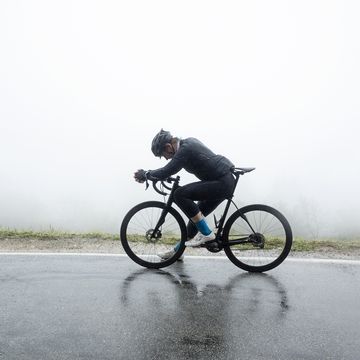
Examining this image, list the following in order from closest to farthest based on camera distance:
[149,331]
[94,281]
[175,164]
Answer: [149,331] → [94,281] → [175,164]

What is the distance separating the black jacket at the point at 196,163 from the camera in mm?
5371

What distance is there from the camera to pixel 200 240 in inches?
218

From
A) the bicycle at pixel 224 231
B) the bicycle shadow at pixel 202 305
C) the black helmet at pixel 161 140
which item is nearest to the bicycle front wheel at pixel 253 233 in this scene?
the bicycle at pixel 224 231

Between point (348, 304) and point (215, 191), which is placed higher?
point (215, 191)

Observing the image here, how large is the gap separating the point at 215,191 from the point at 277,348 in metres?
2.53

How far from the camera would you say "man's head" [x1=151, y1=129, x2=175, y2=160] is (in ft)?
18.1

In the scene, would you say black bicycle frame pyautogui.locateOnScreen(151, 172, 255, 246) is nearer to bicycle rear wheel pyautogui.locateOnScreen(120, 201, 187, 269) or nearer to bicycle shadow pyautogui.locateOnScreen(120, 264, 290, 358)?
bicycle rear wheel pyautogui.locateOnScreen(120, 201, 187, 269)

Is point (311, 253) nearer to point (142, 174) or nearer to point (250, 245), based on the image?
point (250, 245)

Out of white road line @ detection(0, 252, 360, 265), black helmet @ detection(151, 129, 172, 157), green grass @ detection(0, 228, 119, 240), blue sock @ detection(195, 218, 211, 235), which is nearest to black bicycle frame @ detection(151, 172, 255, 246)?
blue sock @ detection(195, 218, 211, 235)

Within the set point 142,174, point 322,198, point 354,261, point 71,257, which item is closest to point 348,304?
point 354,261

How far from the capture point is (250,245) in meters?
5.57

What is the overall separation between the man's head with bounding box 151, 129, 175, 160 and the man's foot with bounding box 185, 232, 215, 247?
117cm

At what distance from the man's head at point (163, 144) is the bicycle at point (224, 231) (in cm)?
37

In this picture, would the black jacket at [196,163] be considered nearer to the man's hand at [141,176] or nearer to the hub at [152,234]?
the man's hand at [141,176]
